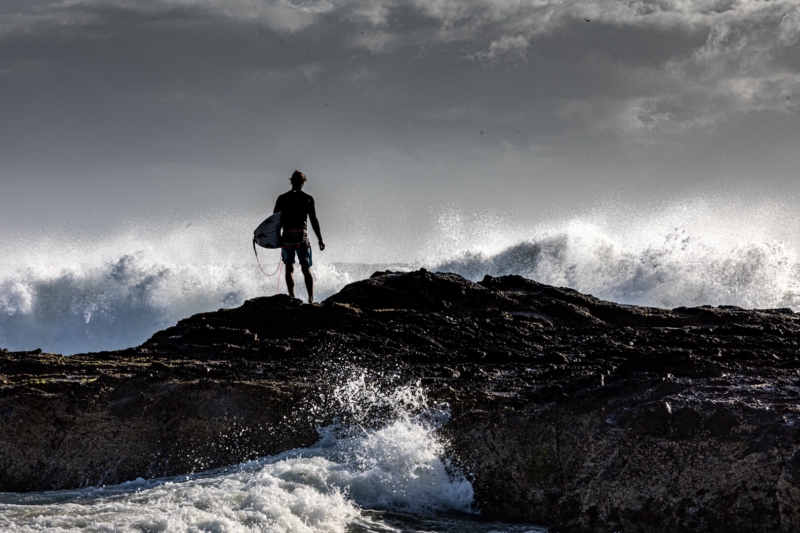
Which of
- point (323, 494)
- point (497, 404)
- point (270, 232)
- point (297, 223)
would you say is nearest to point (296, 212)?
point (297, 223)

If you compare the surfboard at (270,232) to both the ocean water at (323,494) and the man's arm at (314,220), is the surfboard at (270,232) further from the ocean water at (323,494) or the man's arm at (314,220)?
the ocean water at (323,494)

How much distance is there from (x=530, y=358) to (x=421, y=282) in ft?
9.07

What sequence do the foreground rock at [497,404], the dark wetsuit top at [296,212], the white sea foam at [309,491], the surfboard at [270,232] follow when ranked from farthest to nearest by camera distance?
the surfboard at [270,232] < the dark wetsuit top at [296,212] < the foreground rock at [497,404] < the white sea foam at [309,491]

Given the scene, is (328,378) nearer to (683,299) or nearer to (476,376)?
(476,376)

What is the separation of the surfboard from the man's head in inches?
16.8

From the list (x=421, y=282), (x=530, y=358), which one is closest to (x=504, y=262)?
(x=421, y=282)

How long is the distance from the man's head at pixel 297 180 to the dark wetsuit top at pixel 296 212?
0.08m

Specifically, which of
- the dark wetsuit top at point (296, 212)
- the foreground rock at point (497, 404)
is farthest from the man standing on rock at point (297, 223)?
the foreground rock at point (497, 404)

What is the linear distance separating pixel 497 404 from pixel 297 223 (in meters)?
4.52

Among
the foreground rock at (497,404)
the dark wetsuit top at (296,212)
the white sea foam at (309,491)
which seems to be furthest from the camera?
the dark wetsuit top at (296,212)

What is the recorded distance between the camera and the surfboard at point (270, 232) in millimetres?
10242

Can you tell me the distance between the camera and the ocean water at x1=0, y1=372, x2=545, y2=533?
5.07 metres

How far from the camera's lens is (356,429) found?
6594mm

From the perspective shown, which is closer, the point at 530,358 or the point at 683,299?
the point at 530,358
